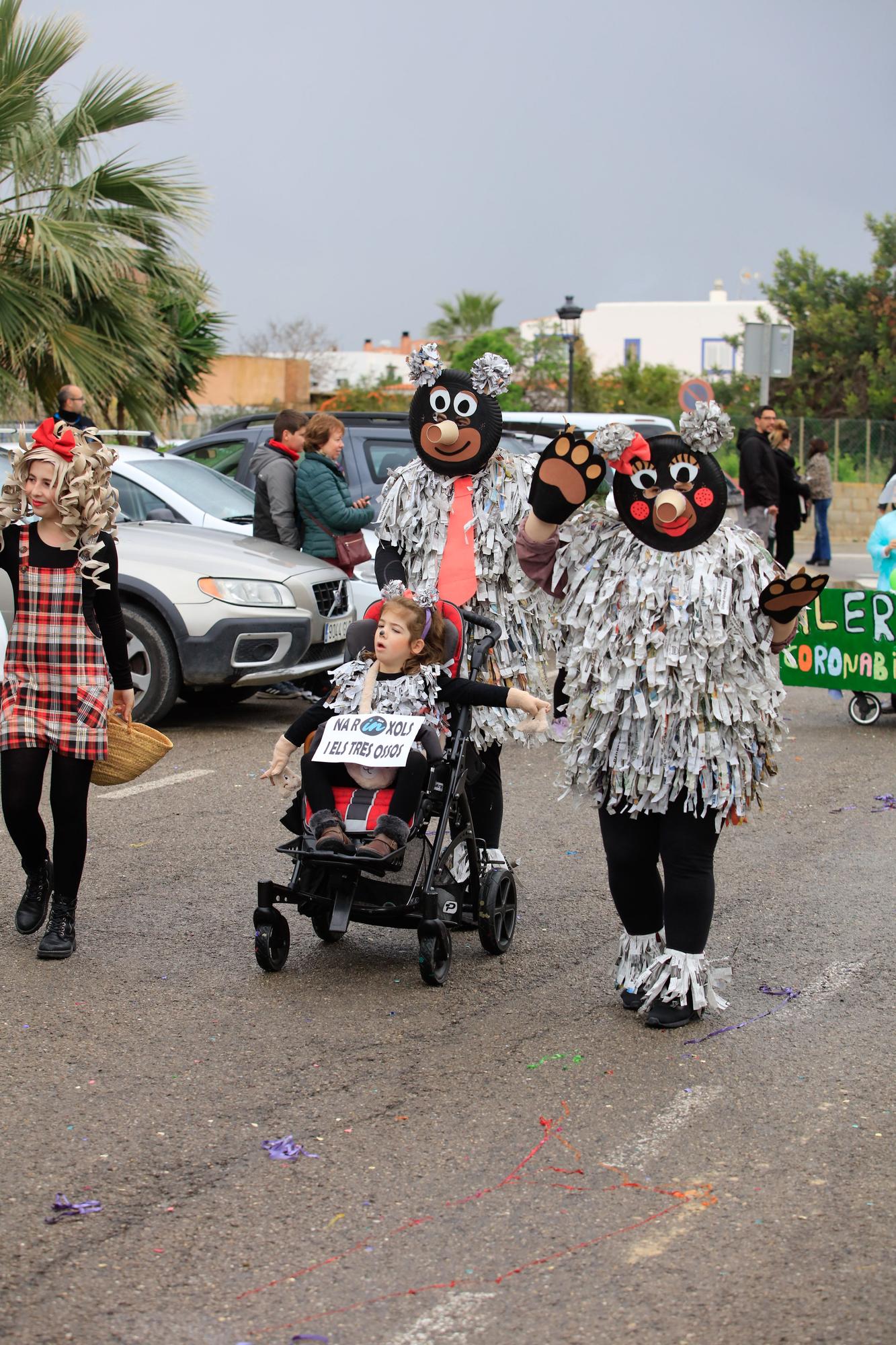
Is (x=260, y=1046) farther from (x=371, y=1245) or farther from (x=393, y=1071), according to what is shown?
(x=371, y=1245)

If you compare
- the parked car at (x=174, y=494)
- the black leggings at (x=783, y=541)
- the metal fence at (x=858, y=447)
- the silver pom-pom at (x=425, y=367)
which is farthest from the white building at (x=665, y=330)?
the silver pom-pom at (x=425, y=367)

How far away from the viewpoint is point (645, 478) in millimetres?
4781

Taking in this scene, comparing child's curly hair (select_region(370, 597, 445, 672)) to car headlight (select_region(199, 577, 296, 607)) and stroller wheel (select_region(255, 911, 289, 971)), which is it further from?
car headlight (select_region(199, 577, 296, 607))

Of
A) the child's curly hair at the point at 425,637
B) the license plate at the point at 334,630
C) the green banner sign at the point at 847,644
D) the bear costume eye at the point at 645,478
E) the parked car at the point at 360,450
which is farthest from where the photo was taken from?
the parked car at the point at 360,450

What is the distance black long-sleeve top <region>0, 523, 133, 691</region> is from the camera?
550cm

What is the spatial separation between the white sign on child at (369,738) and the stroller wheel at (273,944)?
573 mm

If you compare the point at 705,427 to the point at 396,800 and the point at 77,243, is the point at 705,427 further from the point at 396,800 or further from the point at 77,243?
the point at 77,243

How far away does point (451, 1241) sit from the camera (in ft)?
11.3

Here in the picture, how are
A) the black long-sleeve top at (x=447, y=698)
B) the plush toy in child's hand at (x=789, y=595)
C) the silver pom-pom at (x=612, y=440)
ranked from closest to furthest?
the plush toy in child's hand at (x=789, y=595), the silver pom-pom at (x=612, y=440), the black long-sleeve top at (x=447, y=698)

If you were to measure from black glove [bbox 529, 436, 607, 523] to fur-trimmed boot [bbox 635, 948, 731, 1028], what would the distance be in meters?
1.43

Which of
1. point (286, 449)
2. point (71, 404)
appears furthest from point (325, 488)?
point (71, 404)

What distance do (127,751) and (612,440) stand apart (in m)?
2.20

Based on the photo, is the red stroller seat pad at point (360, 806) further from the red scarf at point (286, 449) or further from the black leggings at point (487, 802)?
the red scarf at point (286, 449)

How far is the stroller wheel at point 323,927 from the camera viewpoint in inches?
213
